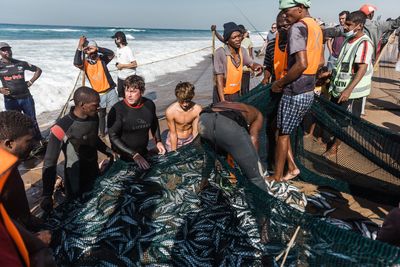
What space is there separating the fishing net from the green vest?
0.85m

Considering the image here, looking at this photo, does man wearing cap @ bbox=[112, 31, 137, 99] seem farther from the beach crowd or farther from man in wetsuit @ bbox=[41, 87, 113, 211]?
man in wetsuit @ bbox=[41, 87, 113, 211]

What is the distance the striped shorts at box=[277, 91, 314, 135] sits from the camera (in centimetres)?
473

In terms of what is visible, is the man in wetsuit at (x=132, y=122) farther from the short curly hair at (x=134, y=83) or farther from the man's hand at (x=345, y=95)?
the man's hand at (x=345, y=95)

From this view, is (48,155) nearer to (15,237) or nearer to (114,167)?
(114,167)

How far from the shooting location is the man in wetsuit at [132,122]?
4.81 meters

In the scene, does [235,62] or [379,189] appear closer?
[379,189]

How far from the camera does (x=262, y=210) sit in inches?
132

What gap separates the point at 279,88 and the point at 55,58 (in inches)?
891

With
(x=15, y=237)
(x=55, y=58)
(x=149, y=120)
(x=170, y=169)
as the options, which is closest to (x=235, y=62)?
(x=149, y=120)

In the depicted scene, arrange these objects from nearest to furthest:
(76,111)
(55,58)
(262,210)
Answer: (262,210) → (76,111) → (55,58)

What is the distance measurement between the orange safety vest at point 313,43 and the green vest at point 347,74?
129cm

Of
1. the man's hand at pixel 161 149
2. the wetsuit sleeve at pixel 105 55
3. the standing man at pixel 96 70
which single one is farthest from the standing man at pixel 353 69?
the wetsuit sleeve at pixel 105 55

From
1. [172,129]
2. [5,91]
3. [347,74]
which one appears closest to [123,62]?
[5,91]

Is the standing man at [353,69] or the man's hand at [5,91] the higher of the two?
the standing man at [353,69]
